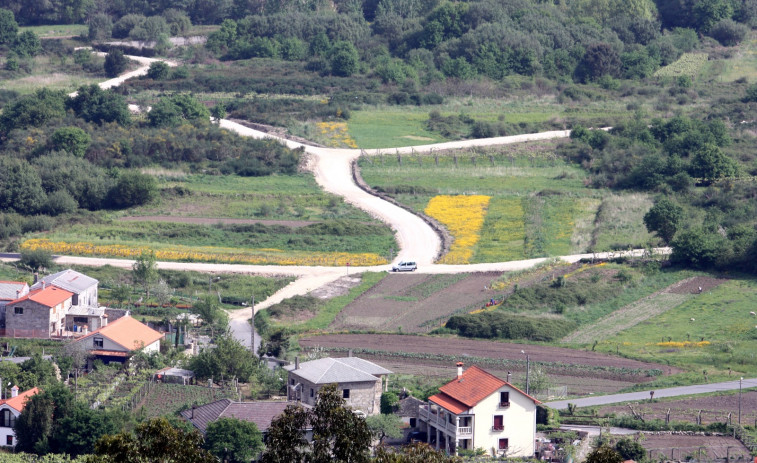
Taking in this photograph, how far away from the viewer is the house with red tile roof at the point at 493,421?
Result: 5303 centimetres

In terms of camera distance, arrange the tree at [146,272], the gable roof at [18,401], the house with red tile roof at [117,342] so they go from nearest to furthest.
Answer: the gable roof at [18,401] → the house with red tile roof at [117,342] → the tree at [146,272]

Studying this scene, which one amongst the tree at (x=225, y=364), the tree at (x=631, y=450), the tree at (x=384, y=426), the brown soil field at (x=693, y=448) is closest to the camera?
the tree at (x=631, y=450)

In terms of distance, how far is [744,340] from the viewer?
72.5 m

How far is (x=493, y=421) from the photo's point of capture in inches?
2099

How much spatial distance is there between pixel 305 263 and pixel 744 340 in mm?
28733

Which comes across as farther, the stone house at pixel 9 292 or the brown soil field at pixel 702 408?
the stone house at pixel 9 292

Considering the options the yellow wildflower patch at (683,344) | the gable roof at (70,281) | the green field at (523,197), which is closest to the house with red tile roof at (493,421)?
the yellow wildflower patch at (683,344)

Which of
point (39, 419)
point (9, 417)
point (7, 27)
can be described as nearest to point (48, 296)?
point (9, 417)

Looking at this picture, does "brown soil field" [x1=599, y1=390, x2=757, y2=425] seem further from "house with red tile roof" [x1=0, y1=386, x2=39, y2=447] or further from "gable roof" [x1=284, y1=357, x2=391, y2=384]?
"house with red tile roof" [x1=0, y1=386, x2=39, y2=447]

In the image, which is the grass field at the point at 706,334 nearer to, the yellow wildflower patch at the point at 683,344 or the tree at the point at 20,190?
the yellow wildflower patch at the point at 683,344

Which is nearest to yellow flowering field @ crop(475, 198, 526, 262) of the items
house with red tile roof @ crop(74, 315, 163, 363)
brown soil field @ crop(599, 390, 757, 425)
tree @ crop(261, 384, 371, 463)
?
house with red tile roof @ crop(74, 315, 163, 363)

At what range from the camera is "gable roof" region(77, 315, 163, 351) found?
219ft

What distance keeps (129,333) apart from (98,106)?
6038 centimetres

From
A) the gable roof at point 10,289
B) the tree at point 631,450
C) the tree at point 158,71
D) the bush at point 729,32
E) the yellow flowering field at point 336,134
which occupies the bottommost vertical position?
the tree at point 631,450
